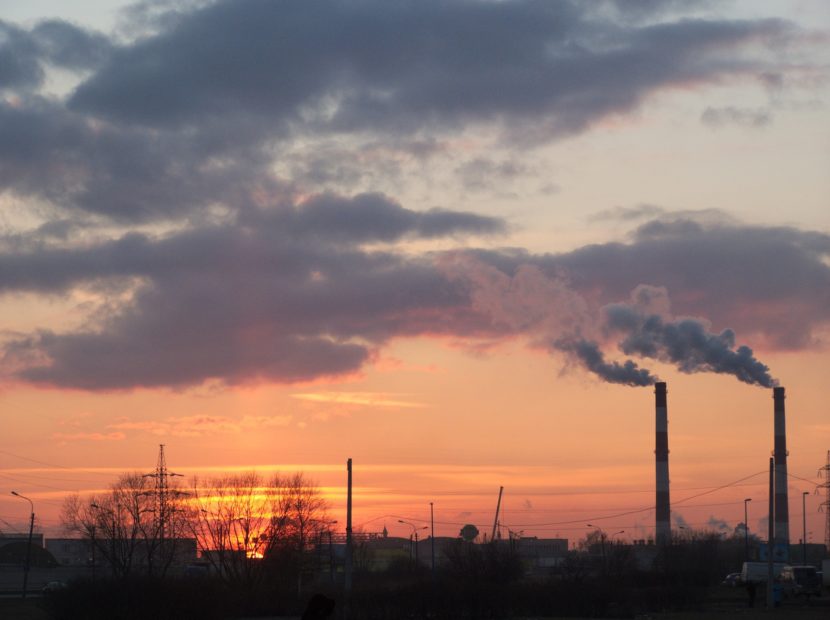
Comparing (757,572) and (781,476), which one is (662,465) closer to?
(781,476)

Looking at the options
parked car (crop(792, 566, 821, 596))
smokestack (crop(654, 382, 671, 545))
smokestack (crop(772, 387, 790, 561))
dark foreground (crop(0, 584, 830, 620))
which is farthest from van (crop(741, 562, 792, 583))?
smokestack (crop(654, 382, 671, 545))

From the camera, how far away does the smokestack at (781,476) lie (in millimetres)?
116438

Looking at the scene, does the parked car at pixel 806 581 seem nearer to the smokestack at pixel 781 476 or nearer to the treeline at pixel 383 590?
the treeline at pixel 383 590

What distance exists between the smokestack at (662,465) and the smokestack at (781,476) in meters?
11.3

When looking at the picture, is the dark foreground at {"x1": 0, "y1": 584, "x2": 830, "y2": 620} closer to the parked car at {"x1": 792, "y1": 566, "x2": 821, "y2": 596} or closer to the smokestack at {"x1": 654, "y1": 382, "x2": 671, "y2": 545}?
the parked car at {"x1": 792, "y1": 566, "x2": 821, "y2": 596}

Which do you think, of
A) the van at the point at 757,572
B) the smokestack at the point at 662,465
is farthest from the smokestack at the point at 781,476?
the van at the point at 757,572

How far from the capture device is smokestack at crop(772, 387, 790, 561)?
116 meters

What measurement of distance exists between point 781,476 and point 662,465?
13.8 metres

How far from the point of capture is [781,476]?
4801 inches

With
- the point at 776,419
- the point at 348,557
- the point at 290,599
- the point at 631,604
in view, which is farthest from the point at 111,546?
the point at 776,419

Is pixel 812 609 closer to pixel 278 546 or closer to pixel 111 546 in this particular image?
pixel 278 546

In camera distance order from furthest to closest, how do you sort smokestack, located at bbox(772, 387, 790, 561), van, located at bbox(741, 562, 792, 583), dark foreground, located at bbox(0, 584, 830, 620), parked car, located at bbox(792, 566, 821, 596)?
smokestack, located at bbox(772, 387, 790, 561) < van, located at bbox(741, 562, 792, 583) < parked car, located at bbox(792, 566, 821, 596) < dark foreground, located at bbox(0, 584, 830, 620)

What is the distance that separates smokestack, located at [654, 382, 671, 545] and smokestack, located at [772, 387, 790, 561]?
1131cm

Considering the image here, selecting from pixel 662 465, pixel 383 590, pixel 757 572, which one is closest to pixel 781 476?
pixel 662 465
